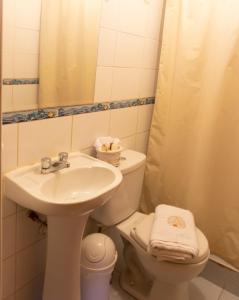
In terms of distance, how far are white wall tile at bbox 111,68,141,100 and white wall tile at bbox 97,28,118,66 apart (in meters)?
0.09

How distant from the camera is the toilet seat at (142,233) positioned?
152 centimetres

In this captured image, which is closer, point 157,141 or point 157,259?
point 157,259

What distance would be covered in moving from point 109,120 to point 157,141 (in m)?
0.47

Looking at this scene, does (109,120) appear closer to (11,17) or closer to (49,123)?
(49,123)

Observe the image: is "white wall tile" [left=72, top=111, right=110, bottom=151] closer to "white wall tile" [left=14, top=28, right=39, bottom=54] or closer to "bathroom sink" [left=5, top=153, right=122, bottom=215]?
"bathroom sink" [left=5, top=153, right=122, bottom=215]

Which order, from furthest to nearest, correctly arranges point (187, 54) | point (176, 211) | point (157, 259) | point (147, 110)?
point (147, 110) → point (187, 54) → point (176, 211) → point (157, 259)

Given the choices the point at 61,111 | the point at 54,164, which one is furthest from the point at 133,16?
the point at 54,164

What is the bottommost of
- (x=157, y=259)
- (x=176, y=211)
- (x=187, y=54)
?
(x=157, y=259)

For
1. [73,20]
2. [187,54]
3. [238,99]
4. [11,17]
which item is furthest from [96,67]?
[238,99]

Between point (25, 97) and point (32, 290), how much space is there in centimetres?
98

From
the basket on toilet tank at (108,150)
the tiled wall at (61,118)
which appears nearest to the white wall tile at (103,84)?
the tiled wall at (61,118)

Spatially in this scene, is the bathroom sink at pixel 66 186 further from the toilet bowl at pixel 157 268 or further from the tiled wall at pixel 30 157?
the toilet bowl at pixel 157 268

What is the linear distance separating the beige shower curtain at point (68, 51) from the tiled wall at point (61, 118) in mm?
47

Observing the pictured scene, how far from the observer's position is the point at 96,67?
1527mm
